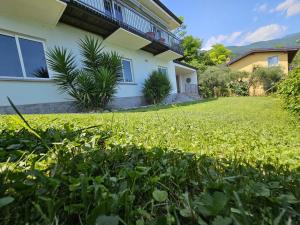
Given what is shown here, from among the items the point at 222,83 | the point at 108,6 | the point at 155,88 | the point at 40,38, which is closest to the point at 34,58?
the point at 40,38

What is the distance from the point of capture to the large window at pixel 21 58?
6414 millimetres

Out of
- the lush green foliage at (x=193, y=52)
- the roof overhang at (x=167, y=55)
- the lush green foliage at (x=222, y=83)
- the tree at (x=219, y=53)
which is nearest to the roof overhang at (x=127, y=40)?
the roof overhang at (x=167, y=55)

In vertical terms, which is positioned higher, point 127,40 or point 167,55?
point 127,40

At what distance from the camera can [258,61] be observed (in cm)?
2658

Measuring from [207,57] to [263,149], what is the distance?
37.9m

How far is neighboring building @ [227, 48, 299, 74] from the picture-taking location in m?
25.2

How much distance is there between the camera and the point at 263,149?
70.0 inches

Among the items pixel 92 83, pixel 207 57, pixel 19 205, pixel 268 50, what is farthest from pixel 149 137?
pixel 207 57

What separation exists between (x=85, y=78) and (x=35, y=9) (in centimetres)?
275

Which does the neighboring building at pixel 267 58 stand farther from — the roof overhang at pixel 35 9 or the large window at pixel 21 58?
the large window at pixel 21 58

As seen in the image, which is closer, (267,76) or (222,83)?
(267,76)

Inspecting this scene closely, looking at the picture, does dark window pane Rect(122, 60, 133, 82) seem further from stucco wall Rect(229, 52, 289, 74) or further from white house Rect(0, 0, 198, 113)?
stucco wall Rect(229, 52, 289, 74)

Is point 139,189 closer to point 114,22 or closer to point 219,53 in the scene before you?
point 114,22

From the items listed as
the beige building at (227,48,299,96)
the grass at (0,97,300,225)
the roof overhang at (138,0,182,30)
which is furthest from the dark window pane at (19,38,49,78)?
the beige building at (227,48,299,96)
